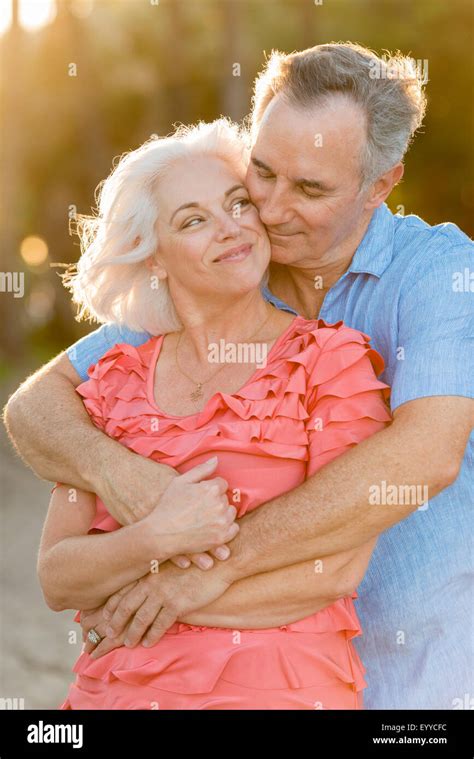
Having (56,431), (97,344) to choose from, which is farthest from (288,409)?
(97,344)

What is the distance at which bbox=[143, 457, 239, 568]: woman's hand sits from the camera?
2.38 meters

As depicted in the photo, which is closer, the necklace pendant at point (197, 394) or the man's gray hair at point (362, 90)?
the necklace pendant at point (197, 394)

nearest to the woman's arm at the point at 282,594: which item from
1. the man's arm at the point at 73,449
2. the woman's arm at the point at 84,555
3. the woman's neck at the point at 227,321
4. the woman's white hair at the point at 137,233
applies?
the woman's arm at the point at 84,555

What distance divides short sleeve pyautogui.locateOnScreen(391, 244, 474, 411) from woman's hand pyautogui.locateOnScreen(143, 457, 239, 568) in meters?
0.49

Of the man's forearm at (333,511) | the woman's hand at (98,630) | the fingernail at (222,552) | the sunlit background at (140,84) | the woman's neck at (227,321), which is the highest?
the sunlit background at (140,84)

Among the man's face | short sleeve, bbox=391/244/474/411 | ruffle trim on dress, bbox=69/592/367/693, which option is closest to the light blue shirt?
short sleeve, bbox=391/244/474/411

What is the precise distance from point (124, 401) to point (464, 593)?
1042 mm

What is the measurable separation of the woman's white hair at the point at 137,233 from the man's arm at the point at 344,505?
751 millimetres

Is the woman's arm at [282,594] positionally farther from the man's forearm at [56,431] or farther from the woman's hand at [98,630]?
the man's forearm at [56,431]

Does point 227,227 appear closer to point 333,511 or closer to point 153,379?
point 153,379

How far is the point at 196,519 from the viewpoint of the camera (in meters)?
2.39

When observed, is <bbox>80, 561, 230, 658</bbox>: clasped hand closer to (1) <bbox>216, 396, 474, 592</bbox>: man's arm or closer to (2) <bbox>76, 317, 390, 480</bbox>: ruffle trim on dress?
(1) <bbox>216, 396, 474, 592</bbox>: man's arm

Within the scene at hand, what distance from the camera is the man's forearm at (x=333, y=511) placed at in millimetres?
2330

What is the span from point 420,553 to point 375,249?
85 centimetres
